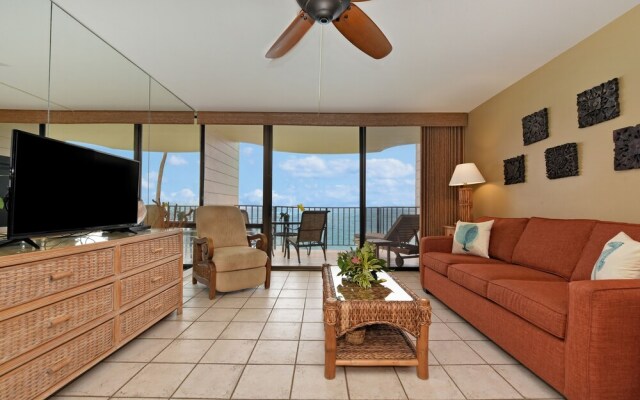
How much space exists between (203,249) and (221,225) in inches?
17.5

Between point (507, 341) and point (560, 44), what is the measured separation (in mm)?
2513

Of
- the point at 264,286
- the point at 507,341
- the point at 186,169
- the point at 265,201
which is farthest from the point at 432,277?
the point at 186,169

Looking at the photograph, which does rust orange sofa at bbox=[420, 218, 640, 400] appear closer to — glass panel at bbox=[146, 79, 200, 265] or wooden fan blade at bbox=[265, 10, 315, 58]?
wooden fan blade at bbox=[265, 10, 315, 58]

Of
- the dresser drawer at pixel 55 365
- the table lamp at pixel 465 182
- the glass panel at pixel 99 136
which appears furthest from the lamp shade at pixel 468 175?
the dresser drawer at pixel 55 365

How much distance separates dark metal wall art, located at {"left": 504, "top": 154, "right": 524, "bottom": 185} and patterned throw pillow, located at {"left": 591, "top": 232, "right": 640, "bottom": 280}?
1.62 meters

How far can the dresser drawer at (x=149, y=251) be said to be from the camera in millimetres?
2111

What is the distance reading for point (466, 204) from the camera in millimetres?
4145

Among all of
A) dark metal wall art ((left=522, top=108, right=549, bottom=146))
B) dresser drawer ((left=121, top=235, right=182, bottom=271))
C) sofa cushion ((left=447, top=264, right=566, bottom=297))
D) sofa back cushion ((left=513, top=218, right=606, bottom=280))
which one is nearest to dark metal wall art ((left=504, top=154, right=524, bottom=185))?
dark metal wall art ((left=522, top=108, right=549, bottom=146))

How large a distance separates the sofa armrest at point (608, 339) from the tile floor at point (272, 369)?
0.96 feet

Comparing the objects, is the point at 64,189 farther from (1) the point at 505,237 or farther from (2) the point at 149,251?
(1) the point at 505,237

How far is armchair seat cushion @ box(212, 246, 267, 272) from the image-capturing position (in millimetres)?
3312

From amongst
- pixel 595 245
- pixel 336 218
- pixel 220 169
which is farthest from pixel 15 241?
pixel 336 218

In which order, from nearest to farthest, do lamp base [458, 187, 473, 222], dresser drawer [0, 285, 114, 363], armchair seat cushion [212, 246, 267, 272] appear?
dresser drawer [0, 285, 114, 363] < armchair seat cushion [212, 246, 267, 272] < lamp base [458, 187, 473, 222]

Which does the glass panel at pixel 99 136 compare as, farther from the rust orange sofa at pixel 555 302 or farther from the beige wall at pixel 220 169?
the rust orange sofa at pixel 555 302
